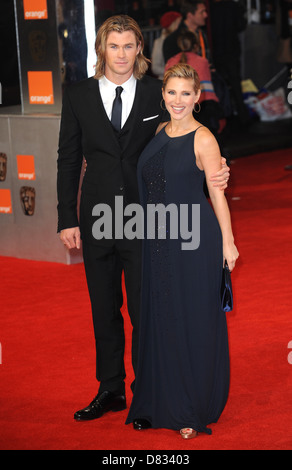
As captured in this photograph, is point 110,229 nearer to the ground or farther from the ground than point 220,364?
farther from the ground

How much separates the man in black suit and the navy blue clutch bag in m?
0.38

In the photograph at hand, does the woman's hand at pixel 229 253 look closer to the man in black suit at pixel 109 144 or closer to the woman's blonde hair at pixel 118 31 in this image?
the man in black suit at pixel 109 144

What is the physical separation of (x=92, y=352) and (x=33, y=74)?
295cm

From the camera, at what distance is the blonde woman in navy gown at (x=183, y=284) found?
3471 millimetres

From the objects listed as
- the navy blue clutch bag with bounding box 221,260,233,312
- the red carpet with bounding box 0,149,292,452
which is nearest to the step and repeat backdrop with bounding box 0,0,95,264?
the red carpet with bounding box 0,149,292,452

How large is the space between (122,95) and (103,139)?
21 centimetres

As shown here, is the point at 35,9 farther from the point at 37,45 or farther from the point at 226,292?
the point at 226,292

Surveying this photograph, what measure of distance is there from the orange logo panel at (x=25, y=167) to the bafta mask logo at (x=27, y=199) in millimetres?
90

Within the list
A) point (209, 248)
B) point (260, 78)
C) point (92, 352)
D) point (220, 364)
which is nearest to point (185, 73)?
point (209, 248)

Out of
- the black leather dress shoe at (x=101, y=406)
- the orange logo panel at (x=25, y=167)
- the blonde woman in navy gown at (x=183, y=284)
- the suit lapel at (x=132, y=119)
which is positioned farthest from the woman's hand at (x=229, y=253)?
the orange logo panel at (x=25, y=167)

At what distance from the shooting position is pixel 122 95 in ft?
12.0

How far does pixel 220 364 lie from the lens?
3.66m
